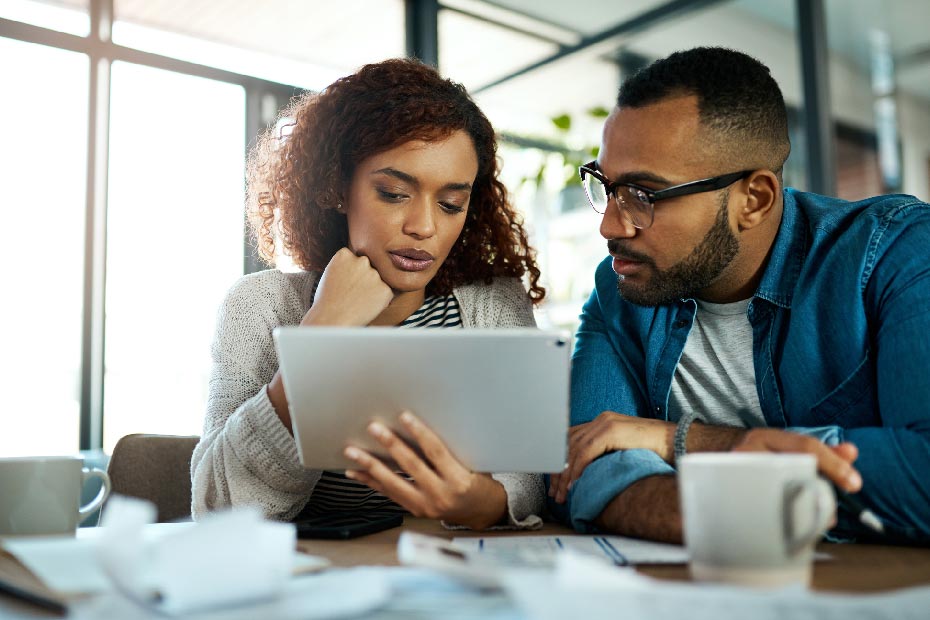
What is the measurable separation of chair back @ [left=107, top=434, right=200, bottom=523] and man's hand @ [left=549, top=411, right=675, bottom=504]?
2.50ft

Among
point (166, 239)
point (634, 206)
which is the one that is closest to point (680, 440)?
point (634, 206)

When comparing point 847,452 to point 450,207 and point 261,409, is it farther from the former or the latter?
point 450,207

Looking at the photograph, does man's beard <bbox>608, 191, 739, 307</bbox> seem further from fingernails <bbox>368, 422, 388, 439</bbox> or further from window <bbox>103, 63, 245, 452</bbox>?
window <bbox>103, 63, 245, 452</bbox>

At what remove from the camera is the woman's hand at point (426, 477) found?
868mm

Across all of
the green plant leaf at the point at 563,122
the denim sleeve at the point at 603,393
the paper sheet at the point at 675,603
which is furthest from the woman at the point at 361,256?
the green plant leaf at the point at 563,122

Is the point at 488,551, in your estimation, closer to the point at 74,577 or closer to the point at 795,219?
the point at 74,577

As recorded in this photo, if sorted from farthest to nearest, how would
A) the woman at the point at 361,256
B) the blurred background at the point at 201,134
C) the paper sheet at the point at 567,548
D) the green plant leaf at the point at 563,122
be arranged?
the green plant leaf at the point at 563,122
the blurred background at the point at 201,134
the woman at the point at 361,256
the paper sheet at the point at 567,548

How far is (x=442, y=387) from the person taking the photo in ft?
2.68

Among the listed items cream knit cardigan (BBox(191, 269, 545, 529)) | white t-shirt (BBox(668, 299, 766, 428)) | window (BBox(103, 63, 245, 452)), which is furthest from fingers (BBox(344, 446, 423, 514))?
window (BBox(103, 63, 245, 452))

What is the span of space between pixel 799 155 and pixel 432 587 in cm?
303

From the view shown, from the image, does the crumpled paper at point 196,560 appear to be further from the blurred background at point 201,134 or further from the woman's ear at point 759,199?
the blurred background at point 201,134

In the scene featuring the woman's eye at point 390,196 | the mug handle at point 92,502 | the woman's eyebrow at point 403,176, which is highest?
the woman's eyebrow at point 403,176

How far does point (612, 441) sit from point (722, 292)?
45cm

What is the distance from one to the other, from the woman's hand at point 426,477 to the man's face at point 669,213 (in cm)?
54
